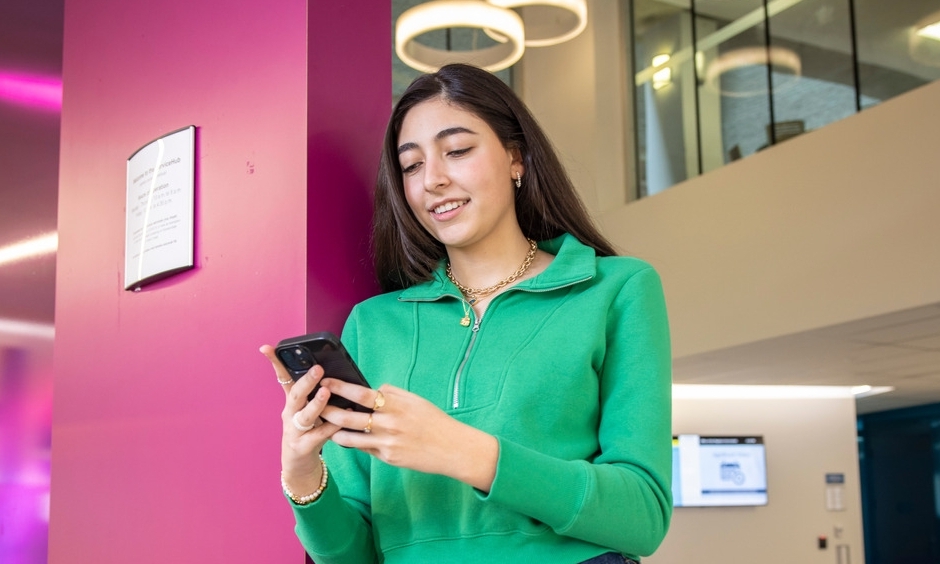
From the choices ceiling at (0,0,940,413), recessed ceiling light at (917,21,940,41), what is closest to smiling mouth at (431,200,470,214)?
ceiling at (0,0,940,413)

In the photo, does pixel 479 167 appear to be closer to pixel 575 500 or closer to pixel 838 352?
pixel 575 500

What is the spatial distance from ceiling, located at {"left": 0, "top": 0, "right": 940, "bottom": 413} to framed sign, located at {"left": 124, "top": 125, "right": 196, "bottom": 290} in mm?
1058

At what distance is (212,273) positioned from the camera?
5.58ft

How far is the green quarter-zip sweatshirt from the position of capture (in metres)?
1.22

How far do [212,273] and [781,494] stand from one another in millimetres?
8621

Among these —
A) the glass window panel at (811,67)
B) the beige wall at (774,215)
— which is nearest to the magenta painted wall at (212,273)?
the beige wall at (774,215)

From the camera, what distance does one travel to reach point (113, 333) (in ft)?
6.39

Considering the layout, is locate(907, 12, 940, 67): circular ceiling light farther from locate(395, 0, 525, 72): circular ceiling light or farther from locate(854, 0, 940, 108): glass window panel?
locate(395, 0, 525, 72): circular ceiling light

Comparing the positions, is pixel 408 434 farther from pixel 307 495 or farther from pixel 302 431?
pixel 307 495

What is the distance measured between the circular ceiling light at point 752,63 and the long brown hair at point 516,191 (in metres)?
5.96

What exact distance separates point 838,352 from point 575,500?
6.49 m

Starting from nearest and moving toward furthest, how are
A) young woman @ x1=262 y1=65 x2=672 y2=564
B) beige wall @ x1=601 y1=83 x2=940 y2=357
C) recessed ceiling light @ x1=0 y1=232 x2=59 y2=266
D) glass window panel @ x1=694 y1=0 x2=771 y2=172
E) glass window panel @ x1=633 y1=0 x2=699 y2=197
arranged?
young woman @ x1=262 y1=65 x2=672 y2=564
recessed ceiling light @ x1=0 y1=232 x2=59 y2=266
beige wall @ x1=601 y1=83 x2=940 y2=357
glass window panel @ x1=694 y1=0 x2=771 y2=172
glass window panel @ x1=633 y1=0 x2=699 y2=197

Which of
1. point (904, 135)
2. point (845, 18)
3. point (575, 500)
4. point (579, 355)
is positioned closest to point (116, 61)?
point (579, 355)

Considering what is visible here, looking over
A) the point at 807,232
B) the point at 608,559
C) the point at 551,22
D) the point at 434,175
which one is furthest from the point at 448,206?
the point at 807,232
